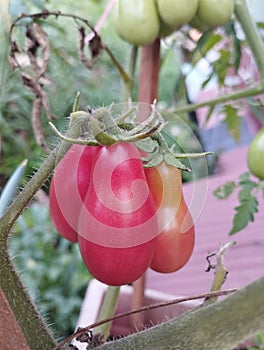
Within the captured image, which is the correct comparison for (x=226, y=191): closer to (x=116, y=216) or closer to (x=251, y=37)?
(x=251, y=37)

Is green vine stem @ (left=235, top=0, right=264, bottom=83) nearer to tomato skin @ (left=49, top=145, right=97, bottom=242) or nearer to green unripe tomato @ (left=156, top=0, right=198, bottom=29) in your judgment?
green unripe tomato @ (left=156, top=0, right=198, bottom=29)

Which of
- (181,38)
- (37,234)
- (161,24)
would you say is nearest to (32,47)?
(161,24)

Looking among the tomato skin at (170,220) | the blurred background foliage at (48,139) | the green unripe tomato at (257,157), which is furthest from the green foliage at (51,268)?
the tomato skin at (170,220)

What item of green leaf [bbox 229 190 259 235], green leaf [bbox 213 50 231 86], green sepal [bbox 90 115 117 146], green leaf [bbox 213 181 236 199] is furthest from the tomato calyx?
green leaf [bbox 213 50 231 86]

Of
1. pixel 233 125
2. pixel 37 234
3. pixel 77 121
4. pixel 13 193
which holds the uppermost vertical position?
pixel 77 121

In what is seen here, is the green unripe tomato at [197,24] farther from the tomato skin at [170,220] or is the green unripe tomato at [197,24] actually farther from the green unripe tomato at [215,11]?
the tomato skin at [170,220]

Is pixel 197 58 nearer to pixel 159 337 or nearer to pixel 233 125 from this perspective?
pixel 233 125
